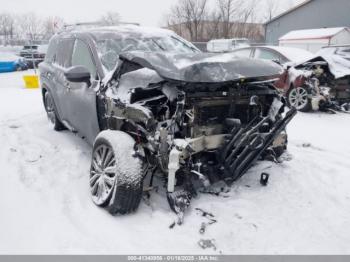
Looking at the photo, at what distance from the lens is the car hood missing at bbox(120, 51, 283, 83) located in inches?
110

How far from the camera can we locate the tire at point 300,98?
23.8 feet

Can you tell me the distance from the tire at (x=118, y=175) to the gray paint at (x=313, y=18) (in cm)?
2334

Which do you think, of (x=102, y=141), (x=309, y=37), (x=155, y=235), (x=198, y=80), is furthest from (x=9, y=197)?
(x=309, y=37)

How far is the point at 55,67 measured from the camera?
5.07 metres

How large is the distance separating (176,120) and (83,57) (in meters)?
1.97

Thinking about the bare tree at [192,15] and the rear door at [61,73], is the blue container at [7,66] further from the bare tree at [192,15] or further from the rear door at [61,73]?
the bare tree at [192,15]

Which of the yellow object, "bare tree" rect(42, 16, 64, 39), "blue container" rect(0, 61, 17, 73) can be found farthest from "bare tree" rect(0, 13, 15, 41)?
the yellow object

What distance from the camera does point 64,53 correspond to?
4.87m

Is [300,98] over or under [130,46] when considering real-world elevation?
under

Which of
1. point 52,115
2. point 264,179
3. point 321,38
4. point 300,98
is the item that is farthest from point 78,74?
point 321,38

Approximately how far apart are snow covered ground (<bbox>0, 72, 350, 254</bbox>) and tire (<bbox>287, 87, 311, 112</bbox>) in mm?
2762

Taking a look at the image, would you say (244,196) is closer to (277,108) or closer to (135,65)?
(277,108)

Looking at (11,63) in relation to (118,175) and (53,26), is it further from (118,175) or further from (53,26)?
(118,175)

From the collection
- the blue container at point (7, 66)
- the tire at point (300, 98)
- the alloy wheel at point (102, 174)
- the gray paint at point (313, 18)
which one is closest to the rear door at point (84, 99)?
the alloy wheel at point (102, 174)
